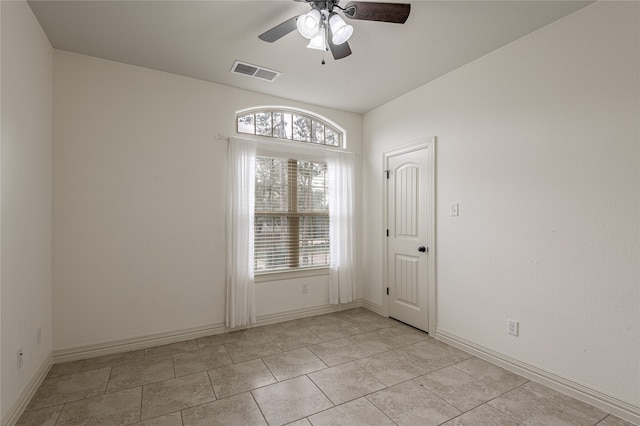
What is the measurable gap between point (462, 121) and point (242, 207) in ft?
8.31

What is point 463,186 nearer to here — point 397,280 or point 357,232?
point 397,280

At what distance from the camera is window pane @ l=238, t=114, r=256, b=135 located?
3725mm

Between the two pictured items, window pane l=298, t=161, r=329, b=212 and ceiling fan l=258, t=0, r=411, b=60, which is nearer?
ceiling fan l=258, t=0, r=411, b=60

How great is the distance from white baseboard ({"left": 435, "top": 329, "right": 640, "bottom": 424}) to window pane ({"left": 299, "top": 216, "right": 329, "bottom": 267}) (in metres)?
1.88

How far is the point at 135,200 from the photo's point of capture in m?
3.10

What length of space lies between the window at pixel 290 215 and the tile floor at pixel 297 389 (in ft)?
3.54

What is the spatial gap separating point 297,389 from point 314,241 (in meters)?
2.10

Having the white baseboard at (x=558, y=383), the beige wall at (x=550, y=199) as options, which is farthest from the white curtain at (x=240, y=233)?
the white baseboard at (x=558, y=383)

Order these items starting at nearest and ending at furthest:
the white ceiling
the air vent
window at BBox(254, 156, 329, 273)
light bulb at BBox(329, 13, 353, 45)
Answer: light bulb at BBox(329, 13, 353, 45)
the white ceiling
the air vent
window at BBox(254, 156, 329, 273)

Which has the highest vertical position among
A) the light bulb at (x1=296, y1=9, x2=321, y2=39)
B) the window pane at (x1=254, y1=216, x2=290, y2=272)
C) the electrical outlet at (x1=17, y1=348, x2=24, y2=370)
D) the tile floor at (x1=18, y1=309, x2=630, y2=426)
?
the light bulb at (x1=296, y1=9, x2=321, y2=39)

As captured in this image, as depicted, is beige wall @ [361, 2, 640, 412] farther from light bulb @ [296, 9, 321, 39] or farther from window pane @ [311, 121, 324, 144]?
light bulb @ [296, 9, 321, 39]

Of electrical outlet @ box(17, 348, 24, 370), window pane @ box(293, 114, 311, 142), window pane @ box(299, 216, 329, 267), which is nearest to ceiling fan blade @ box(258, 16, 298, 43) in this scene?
window pane @ box(293, 114, 311, 142)

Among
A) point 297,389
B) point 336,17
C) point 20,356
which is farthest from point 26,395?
point 336,17

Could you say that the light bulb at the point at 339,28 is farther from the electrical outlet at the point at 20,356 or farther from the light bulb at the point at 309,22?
the electrical outlet at the point at 20,356
